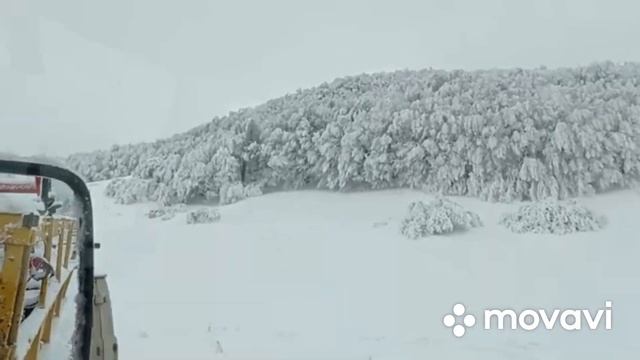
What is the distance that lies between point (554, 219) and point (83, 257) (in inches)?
360

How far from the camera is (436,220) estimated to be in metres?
9.88

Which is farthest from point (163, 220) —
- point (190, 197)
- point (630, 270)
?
point (630, 270)

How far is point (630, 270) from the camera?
323 inches

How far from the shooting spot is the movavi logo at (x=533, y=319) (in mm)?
6621

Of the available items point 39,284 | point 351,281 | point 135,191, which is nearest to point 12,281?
point 39,284

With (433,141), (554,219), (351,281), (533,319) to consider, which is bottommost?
(533,319)

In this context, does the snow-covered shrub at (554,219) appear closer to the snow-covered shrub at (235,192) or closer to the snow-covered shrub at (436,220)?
the snow-covered shrub at (436,220)

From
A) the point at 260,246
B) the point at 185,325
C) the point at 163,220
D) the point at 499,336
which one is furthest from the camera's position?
the point at 163,220

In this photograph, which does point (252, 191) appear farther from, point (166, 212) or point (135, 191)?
point (135, 191)

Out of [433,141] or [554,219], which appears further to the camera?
[433,141]

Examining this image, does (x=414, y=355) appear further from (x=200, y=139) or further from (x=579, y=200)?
(x=200, y=139)

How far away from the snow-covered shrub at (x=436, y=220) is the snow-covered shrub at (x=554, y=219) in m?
0.73

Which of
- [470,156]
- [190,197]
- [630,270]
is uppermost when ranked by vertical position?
[470,156]

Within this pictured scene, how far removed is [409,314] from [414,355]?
1398 millimetres
